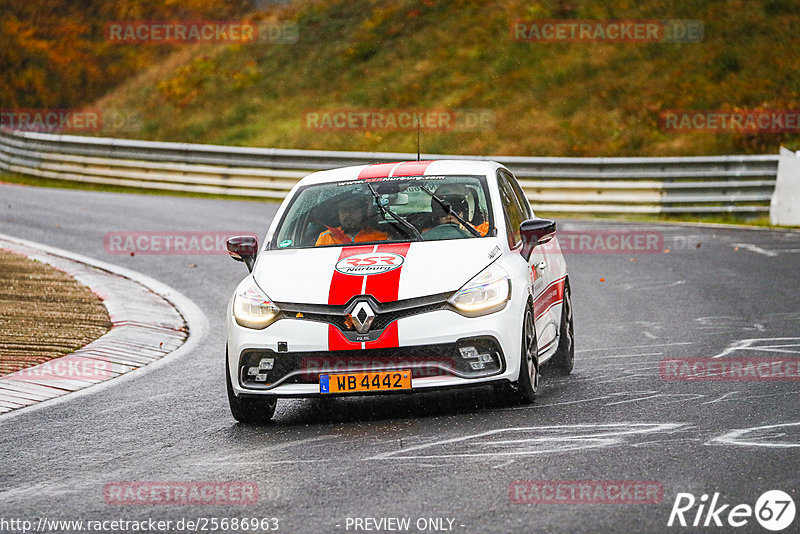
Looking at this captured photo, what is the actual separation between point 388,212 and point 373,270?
103cm

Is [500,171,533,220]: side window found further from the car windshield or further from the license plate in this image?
the license plate

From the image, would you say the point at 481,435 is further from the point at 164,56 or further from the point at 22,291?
the point at 164,56

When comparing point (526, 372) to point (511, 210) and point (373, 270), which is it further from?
point (511, 210)

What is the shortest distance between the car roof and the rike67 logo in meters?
4.02

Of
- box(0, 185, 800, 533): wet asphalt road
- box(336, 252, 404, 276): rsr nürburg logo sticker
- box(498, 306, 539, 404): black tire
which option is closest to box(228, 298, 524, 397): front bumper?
box(498, 306, 539, 404): black tire

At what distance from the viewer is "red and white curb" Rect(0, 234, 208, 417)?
9.18 m

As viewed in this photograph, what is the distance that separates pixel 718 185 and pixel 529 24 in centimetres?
1547

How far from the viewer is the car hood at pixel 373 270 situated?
7453mm

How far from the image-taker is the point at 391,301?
7.37 metres

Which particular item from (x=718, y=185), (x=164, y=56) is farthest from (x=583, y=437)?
(x=164, y=56)

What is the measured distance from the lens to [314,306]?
7.44 meters

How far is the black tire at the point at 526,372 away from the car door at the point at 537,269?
273 mm

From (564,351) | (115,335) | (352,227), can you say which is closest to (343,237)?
(352,227)

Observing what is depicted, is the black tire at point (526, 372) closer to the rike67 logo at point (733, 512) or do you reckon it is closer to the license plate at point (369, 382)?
→ the license plate at point (369, 382)
